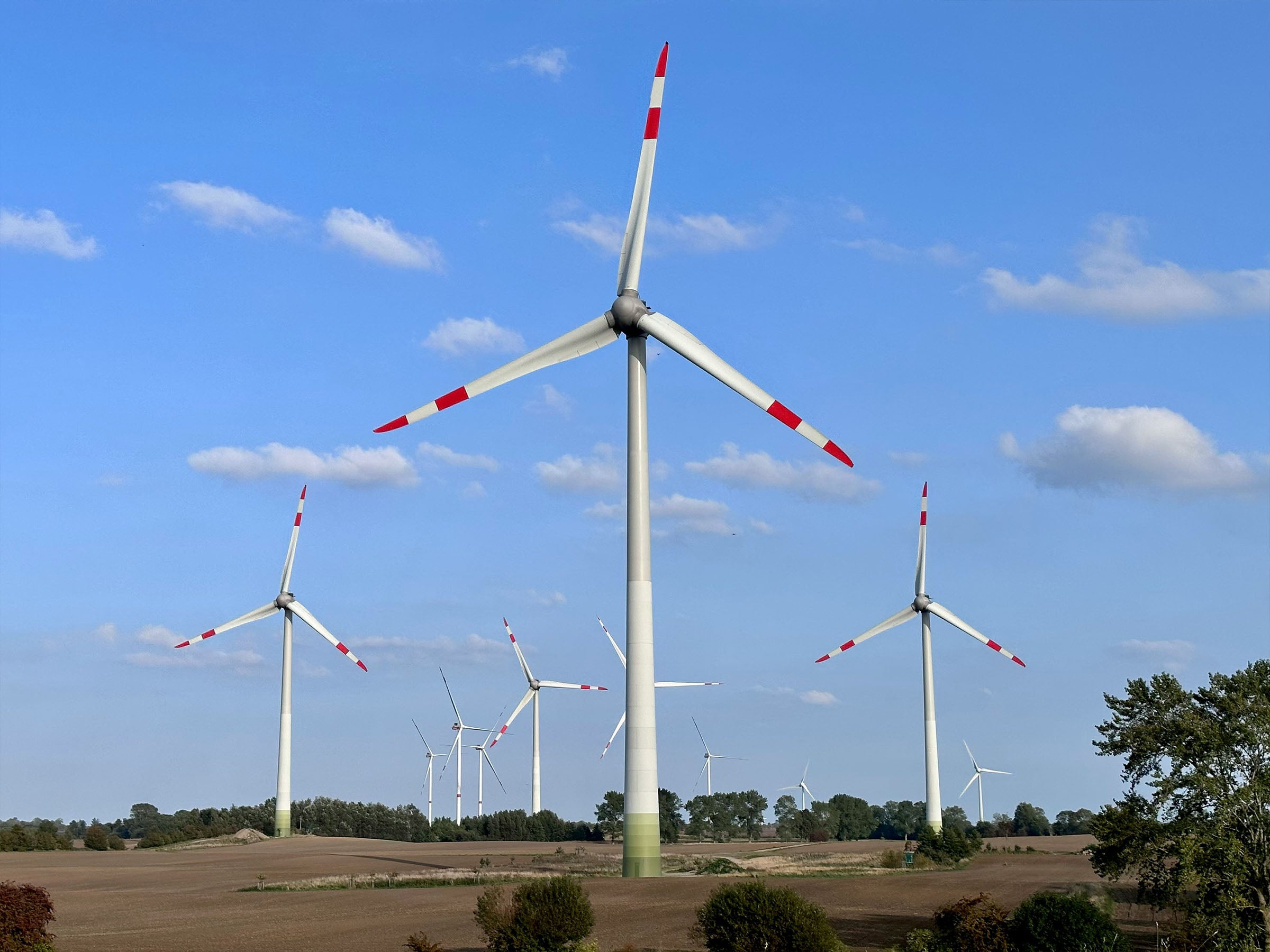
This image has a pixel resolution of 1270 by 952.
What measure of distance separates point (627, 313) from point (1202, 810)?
1226 inches

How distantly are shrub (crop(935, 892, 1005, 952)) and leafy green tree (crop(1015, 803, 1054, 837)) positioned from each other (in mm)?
153621

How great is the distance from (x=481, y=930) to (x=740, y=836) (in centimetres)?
12260

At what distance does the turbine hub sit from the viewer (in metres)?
57.8

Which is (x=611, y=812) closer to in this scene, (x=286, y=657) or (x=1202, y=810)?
(x=286, y=657)

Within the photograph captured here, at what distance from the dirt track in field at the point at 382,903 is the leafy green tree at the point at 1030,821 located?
4125 inches

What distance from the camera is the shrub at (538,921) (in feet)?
125

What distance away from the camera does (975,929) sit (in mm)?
37969

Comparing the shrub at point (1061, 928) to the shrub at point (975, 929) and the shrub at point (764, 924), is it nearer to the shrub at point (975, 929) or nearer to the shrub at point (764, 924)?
the shrub at point (975, 929)

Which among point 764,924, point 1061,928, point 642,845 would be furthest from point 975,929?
point 642,845

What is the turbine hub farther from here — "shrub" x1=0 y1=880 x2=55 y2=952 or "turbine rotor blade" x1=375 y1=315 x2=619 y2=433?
"shrub" x1=0 y1=880 x2=55 y2=952

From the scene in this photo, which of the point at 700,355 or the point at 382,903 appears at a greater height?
the point at 700,355

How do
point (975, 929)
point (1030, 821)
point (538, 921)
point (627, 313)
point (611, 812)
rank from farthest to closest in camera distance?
point (1030, 821) < point (611, 812) < point (627, 313) < point (538, 921) < point (975, 929)

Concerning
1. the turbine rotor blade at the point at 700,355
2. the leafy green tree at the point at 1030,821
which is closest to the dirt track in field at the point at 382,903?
the turbine rotor blade at the point at 700,355

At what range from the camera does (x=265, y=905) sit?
183ft
